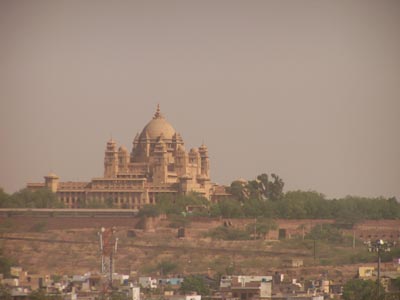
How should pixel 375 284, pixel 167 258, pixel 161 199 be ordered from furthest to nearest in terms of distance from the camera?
1. pixel 161 199
2. pixel 167 258
3. pixel 375 284

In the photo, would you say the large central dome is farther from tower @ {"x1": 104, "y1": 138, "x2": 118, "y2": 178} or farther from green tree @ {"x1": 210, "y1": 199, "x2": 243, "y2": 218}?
green tree @ {"x1": 210, "y1": 199, "x2": 243, "y2": 218}

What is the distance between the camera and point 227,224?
111m

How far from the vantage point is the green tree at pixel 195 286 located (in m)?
78.0

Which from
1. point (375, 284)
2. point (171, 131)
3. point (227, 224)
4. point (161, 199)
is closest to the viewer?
point (375, 284)

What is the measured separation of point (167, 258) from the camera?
103 metres

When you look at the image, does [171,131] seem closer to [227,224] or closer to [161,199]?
[161,199]

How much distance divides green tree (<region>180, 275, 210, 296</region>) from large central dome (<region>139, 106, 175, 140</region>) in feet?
153

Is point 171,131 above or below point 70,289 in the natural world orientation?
above

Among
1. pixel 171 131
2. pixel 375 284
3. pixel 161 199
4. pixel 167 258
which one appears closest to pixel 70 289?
pixel 375 284

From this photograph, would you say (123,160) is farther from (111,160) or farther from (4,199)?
(4,199)

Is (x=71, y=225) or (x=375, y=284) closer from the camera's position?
(x=375, y=284)

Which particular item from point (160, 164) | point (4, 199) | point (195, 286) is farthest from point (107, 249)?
point (160, 164)

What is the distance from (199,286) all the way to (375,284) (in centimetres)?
665

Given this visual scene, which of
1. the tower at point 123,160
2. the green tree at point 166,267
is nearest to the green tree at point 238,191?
the tower at point 123,160
